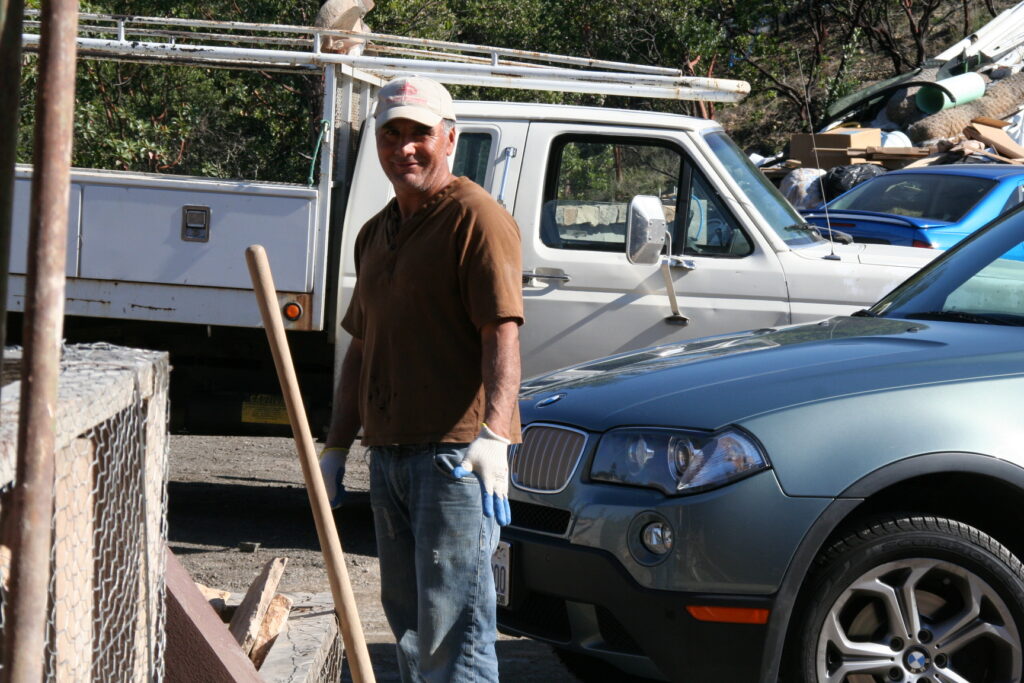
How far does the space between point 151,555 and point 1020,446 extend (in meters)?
2.41

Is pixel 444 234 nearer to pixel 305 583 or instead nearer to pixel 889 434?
pixel 889 434

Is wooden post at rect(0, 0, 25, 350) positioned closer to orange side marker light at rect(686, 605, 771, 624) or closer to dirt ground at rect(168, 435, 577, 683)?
orange side marker light at rect(686, 605, 771, 624)

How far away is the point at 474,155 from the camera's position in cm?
652

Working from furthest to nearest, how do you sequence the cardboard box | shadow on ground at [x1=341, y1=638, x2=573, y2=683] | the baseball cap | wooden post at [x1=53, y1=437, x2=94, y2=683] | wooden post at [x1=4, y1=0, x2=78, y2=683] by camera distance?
the cardboard box, shadow on ground at [x1=341, y1=638, x2=573, y2=683], the baseball cap, wooden post at [x1=53, y1=437, x2=94, y2=683], wooden post at [x1=4, y1=0, x2=78, y2=683]

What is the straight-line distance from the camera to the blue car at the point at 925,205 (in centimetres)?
948

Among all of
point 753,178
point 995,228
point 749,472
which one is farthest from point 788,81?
point 749,472

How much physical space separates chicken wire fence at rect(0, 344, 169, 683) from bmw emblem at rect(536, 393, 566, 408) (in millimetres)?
1771

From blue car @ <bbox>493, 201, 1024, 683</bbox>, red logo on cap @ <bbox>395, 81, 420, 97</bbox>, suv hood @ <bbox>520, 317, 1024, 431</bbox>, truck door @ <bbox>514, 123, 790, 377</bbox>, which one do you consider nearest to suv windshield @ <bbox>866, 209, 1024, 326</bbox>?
suv hood @ <bbox>520, 317, 1024, 431</bbox>

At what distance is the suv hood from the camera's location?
3721 mm

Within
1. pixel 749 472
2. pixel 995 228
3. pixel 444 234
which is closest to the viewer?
pixel 444 234

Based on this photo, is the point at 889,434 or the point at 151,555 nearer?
the point at 151,555

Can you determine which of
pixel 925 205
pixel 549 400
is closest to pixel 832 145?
pixel 925 205

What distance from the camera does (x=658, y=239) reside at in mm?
5941

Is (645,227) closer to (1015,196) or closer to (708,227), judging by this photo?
(708,227)
